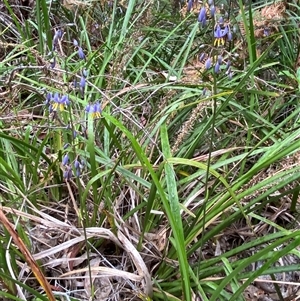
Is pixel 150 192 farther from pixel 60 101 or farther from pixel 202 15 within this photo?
pixel 202 15

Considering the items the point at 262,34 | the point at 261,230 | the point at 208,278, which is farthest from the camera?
the point at 262,34

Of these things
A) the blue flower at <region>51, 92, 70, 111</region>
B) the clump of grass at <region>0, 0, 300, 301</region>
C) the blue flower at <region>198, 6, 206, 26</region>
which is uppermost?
the blue flower at <region>198, 6, 206, 26</region>

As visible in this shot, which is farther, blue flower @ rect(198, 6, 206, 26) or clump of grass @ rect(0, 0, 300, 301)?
clump of grass @ rect(0, 0, 300, 301)

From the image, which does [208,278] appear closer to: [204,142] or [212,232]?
[212,232]

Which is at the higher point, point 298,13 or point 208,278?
point 298,13

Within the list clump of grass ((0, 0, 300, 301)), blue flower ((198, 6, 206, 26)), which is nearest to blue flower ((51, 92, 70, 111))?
clump of grass ((0, 0, 300, 301))

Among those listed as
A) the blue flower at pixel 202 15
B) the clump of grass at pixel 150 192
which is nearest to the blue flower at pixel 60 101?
the clump of grass at pixel 150 192

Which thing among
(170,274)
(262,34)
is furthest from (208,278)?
(262,34)

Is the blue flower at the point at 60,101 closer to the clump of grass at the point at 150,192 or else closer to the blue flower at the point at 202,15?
the clump of grass at the point at 150,192

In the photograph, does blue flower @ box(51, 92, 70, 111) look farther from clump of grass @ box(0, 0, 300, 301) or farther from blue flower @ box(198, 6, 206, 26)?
blue flower @ box(198, 6, 206, 26)

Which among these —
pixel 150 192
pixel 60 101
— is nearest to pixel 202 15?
pixel 60 101

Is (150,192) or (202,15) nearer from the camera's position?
(202,15)
